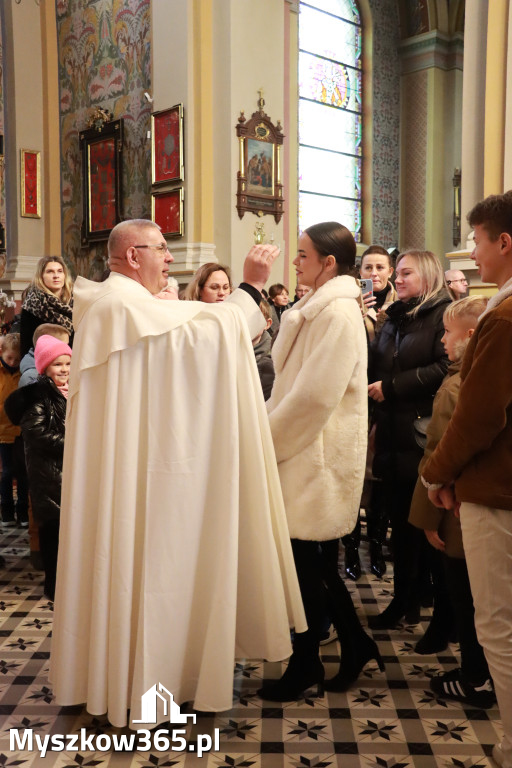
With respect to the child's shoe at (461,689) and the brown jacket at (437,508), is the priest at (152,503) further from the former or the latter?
the child's shoe at (461,689)

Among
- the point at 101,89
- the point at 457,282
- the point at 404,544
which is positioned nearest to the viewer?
the point at 404,544

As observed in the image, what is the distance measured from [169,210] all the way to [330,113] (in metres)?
4.52

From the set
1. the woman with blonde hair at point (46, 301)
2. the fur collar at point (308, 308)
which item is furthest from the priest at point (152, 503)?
the woman with blonde hair at point (46, 301)

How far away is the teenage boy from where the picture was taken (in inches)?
83.4

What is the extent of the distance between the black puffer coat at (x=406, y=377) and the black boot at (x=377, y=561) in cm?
78

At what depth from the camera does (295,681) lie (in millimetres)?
2865

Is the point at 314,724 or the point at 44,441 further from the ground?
the point at 44,441

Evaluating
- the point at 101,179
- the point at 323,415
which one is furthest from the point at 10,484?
the point at 101,179

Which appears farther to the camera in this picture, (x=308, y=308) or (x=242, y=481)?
(x=308, y=308)

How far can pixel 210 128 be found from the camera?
850cm

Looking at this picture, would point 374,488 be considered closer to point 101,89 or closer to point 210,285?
point 210,285

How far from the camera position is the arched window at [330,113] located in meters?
11.5

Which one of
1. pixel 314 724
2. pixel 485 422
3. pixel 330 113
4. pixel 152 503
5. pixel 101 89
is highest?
pixel 330 113

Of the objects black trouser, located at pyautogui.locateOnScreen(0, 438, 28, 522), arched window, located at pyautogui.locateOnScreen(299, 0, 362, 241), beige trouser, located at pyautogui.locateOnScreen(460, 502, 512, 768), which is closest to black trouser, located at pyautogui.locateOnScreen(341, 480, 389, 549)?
beige trouser, located at pyautogui.locateOnScreen(460, 502, 512, 768)
